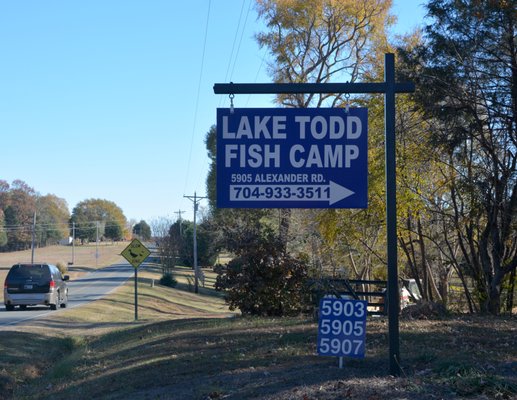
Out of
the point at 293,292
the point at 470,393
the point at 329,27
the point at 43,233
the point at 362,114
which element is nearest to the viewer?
the point at 470,393

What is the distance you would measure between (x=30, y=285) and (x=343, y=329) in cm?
2309

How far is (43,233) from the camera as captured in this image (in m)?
136

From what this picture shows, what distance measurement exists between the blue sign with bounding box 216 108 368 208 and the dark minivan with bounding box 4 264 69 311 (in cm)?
2179

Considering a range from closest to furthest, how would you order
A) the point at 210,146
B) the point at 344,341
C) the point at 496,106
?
the point at 344,341
the point at 496,106
the point at 210,146

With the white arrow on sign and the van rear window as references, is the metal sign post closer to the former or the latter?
the white arrow on sign

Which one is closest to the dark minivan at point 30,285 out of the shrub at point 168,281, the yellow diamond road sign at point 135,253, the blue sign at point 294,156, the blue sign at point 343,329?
the yellow diamond road sign at point 135,253

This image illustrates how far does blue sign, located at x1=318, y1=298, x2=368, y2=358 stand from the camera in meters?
8.32

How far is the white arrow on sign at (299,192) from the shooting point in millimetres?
8773

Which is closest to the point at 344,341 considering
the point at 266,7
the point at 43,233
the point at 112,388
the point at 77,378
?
the point at 112,388

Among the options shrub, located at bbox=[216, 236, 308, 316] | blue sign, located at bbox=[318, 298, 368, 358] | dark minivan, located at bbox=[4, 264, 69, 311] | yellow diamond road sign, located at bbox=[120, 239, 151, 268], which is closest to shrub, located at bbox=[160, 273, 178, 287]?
dark minivan, located at bbox=[4, 264, 69, 311]

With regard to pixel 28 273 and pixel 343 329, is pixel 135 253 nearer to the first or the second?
pixel 28 273

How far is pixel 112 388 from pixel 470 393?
5024 millimetres

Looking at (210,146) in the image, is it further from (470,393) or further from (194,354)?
(470,393)

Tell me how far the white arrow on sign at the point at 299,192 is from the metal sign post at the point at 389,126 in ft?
2.33
